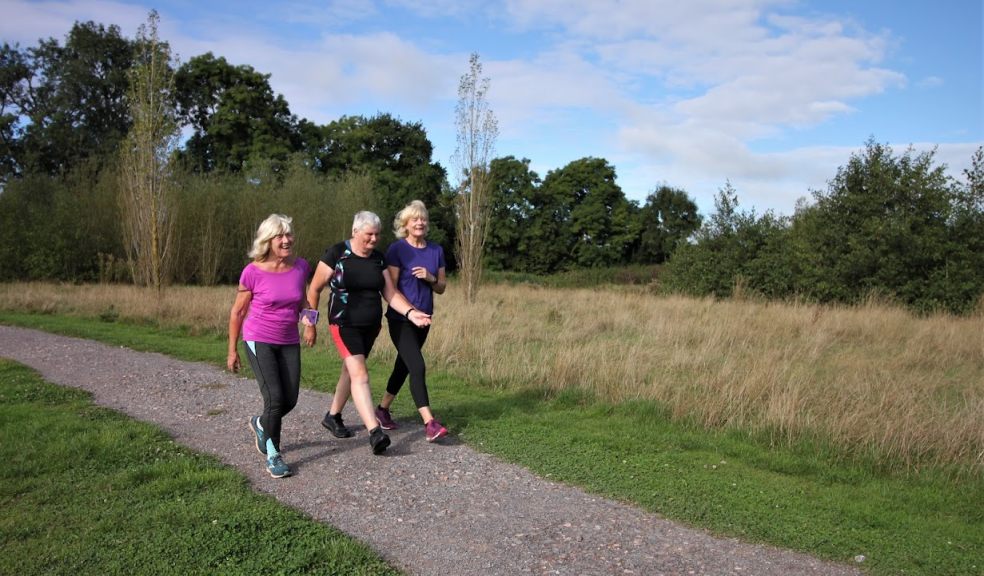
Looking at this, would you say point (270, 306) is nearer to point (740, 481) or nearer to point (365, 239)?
point (365, 239)

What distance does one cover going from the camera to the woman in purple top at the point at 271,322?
17.8 ft

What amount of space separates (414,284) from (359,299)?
0.63 meters

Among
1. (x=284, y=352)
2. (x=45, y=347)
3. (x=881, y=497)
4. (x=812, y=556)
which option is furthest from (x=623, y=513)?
(x=45, y=347)

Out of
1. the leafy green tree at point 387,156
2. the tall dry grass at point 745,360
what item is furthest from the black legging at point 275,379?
the leafy green tree at point 387,156

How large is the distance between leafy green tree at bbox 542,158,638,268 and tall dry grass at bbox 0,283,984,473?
133 feet

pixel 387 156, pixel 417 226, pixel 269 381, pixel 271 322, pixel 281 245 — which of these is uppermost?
pixel 387 156

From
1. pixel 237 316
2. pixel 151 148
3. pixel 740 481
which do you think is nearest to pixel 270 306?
pixel 237 316

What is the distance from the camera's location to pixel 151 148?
19.2 meters

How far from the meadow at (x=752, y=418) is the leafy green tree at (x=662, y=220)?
150 ft

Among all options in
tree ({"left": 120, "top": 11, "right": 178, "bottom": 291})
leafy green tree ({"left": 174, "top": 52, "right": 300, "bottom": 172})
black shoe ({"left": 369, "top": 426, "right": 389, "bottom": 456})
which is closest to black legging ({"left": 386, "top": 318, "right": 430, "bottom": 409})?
black shoe ({"left": 369, "top": 426, "right": 389, "bottom": 456})

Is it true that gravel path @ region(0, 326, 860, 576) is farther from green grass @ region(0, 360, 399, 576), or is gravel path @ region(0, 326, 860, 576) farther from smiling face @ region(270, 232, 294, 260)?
smiling face @ region(270, 232, 294, 260)

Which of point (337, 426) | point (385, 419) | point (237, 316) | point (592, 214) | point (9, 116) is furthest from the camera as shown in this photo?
point (592, 214)

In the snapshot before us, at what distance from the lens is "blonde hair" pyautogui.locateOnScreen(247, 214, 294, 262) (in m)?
5.41

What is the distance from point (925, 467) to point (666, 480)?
2308 mm
